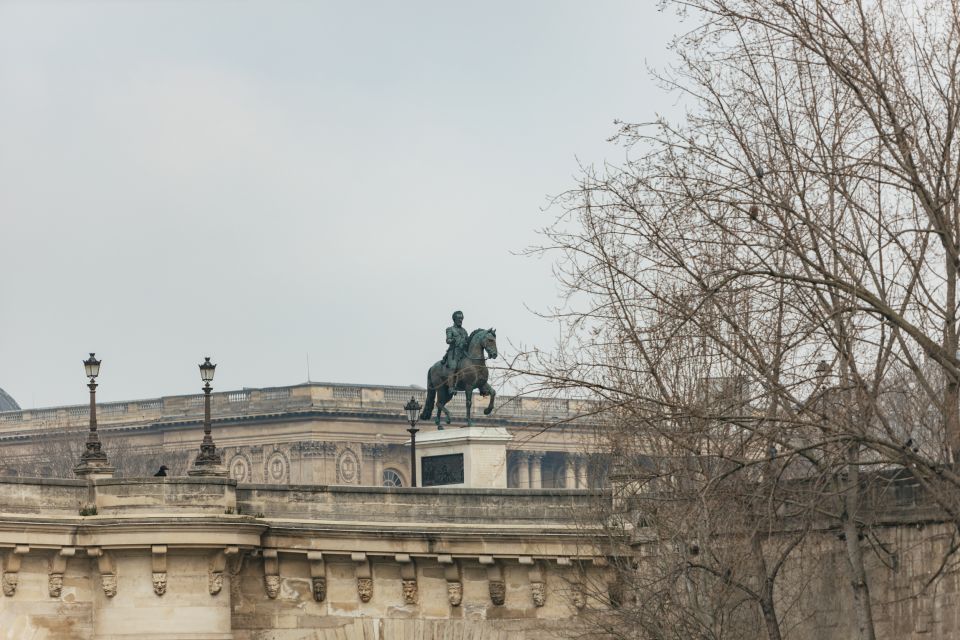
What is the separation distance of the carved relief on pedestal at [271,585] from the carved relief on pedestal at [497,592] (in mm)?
3815

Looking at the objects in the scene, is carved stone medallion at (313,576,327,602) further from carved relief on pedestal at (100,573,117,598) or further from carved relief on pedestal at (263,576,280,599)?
carved relief on pedestal at (100,573,117,598)

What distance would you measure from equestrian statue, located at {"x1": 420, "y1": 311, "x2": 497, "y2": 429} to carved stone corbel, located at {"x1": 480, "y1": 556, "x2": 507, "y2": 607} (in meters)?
9.16

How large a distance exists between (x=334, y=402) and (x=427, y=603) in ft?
329

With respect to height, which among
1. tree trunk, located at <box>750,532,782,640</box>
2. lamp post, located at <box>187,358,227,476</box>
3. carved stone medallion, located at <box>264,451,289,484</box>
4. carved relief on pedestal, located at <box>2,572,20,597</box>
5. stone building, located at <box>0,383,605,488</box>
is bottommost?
tree trunk, located at <box>750,532,782,640</box>

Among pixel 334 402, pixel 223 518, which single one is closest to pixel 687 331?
pixel 223 518

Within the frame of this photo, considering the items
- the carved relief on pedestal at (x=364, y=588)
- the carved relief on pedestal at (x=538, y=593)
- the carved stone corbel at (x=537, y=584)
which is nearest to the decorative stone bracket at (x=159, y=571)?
the carved relief on pedestal at (x=364, y=588)

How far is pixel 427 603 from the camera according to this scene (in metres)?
41.9

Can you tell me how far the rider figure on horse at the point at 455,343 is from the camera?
5194 centimetres

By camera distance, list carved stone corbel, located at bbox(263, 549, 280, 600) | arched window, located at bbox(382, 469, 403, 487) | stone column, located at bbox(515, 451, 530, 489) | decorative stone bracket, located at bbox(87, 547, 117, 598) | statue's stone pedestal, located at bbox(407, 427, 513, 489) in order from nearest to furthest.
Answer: decorative stone bracket, located at bbox(87, 547, 117, 598)
carved stone corbel, located at bbox(263, 549, 280, 600)
statue's stone pedestal, located at bbox(407, 427, 513, 489)
arched window, located at bbox(382, 469, 403, 487)
stone column, located at bbox(515, 451, 530, 489)

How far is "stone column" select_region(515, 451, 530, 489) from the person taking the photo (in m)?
145

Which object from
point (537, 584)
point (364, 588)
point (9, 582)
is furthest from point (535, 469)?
point (9, 582)

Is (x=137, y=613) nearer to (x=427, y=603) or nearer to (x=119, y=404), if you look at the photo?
(x=427, y=603)

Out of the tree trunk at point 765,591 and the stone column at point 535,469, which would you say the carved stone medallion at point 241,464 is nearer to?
the stone column at point 535,469

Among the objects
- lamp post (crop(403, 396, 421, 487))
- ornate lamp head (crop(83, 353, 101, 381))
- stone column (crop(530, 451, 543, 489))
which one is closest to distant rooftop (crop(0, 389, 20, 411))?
stone column (crop(530, 451, 543, 489))
